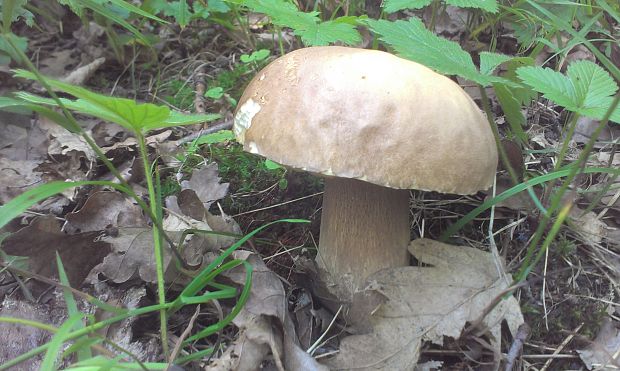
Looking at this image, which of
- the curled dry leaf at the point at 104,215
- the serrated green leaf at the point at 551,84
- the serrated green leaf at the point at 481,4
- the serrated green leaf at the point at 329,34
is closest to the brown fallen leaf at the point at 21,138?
the curled dry leaf at the point at 104,215

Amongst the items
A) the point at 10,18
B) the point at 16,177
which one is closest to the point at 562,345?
the point at 10,18

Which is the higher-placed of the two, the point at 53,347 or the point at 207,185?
the point at 53,347

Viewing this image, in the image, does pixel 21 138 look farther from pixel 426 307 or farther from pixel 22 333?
pixel 426 307

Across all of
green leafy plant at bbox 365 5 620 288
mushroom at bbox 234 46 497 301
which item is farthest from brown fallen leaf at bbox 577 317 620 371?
mushroom at bbox 234 46 497 301

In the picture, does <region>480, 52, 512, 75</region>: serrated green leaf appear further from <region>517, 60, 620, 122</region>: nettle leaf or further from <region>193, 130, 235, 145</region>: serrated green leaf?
<region>193, 130, 235, 145</region>: serrated green leaf

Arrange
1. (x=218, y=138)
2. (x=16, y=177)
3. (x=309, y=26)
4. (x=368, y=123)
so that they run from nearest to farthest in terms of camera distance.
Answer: (x=368, y=123) → (x=309, y=26) → (x=218, y=138) → (x=16, y=177)

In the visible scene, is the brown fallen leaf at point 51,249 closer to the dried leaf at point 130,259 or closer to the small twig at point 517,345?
the dried leaf at point 130,259
